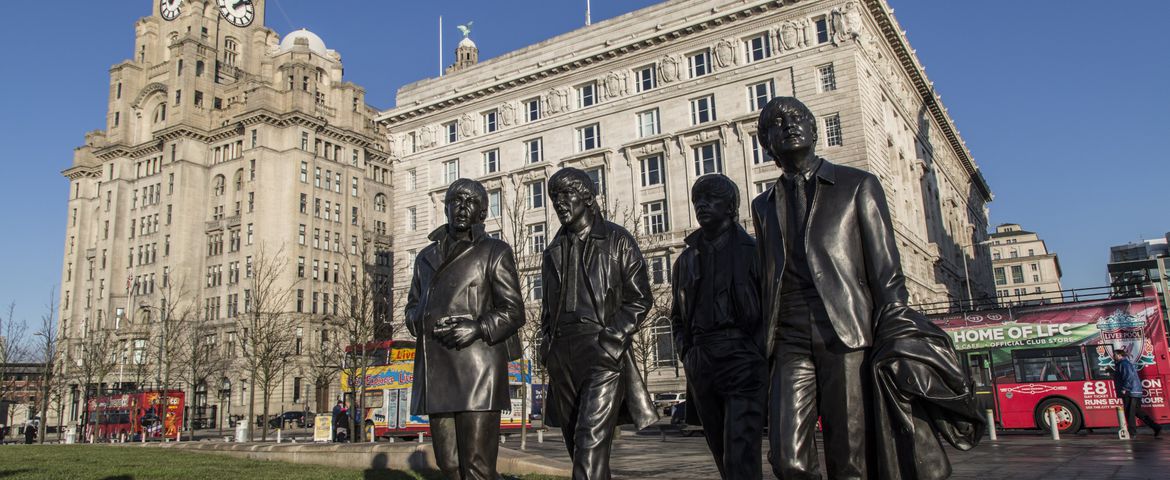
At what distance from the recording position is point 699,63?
5169 centimetres

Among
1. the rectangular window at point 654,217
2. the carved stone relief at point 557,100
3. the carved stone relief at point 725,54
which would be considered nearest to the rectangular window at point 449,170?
the carved stone relief at point 557,100

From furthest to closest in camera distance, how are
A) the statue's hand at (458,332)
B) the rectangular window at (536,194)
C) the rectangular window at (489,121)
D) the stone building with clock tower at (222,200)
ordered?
1. the stone building with clock tower at (222,200)
2. the rectangular window at (489,121)
3. the rectangular window at (536,194)
4. the statue's hand at (458,332)

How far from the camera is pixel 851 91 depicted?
1788 inches

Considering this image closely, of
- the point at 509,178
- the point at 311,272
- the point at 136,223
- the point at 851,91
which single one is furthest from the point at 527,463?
the point at 136,223

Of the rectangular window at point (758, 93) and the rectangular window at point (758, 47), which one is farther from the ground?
the rectangular window at point (758, 47)

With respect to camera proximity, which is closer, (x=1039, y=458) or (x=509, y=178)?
(x=1039, y=458)

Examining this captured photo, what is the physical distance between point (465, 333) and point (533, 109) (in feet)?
175

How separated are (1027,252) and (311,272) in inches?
4759

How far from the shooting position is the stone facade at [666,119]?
4703 cm

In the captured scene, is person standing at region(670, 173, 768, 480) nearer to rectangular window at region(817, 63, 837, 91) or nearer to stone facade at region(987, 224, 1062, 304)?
rectangular window at region(817, 63, 837, 91)

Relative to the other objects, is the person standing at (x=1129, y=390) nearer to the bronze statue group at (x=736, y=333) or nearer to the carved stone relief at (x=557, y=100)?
the bronze statue group at (x=736, y=333)

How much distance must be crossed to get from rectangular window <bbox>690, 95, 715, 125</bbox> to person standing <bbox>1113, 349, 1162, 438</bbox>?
33581 millimetres

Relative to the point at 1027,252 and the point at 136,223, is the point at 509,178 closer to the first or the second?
the point at 136,223

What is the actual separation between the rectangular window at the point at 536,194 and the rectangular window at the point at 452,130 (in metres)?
8.47
